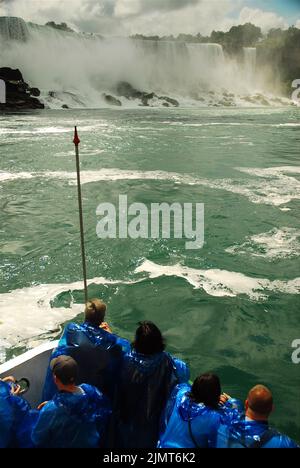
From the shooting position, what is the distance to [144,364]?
3.95 m

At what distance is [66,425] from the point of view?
3.25m

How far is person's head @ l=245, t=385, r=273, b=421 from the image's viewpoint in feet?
10.5

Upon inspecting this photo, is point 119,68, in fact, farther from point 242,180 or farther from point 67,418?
point 67,418

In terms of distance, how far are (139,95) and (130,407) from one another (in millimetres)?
80845

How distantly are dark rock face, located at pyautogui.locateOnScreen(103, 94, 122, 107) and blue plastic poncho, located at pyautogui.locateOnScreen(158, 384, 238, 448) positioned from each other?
2901 inches

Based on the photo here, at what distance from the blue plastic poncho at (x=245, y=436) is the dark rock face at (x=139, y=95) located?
75245 mm

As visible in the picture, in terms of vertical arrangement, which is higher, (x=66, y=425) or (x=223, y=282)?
(x=66, y=425)

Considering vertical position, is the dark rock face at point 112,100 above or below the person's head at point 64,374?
above

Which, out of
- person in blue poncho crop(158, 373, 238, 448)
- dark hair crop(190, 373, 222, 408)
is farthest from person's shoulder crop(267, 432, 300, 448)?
dark hair crop(190, 373, 222, 408)

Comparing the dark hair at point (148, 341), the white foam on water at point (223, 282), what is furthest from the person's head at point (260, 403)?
the white foam on water at point (223, 282)

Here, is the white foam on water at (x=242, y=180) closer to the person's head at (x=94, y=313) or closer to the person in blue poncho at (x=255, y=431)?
the person's head at (x=94, y=313)

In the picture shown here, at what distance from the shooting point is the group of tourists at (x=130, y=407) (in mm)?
3225

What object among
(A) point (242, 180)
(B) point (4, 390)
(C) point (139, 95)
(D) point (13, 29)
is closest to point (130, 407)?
(B) point (4, 390)

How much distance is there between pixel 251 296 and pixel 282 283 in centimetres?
89
